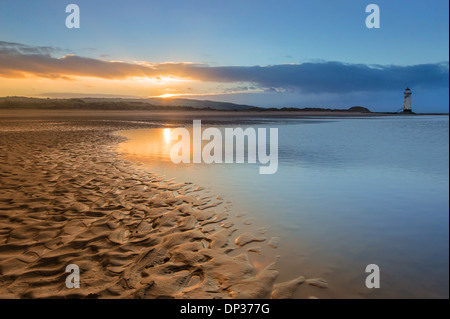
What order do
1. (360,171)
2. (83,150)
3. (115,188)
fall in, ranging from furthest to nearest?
1. (83,150)
2. (360,171)
3. (115,188)

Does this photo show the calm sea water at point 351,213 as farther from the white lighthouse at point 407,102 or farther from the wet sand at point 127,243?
the white lighthouse at point 407,102

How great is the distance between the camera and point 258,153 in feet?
46.6

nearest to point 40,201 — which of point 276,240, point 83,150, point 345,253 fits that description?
point 276,240

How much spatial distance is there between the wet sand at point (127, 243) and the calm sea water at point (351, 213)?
1.71 ft

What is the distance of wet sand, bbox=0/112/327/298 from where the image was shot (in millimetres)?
3354

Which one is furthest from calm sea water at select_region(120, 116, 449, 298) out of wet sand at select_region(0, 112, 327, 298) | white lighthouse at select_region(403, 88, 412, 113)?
white lighthouse at select_region(403, 88, 412, 113)

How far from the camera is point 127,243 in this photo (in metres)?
4.41

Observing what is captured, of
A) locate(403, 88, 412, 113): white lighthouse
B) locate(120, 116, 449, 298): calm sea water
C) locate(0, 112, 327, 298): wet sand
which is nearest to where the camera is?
locate(0, 112, 327, 298): wet sand

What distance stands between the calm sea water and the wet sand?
20.5 inches

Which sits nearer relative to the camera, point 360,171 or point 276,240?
point 276,240

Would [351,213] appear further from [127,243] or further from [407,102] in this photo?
[407,102]

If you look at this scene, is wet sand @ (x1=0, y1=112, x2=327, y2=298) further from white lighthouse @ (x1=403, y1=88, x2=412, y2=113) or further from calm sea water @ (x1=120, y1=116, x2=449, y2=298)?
white lighthouse @ (x1=403, y1=88, x2=412, y2=113)
